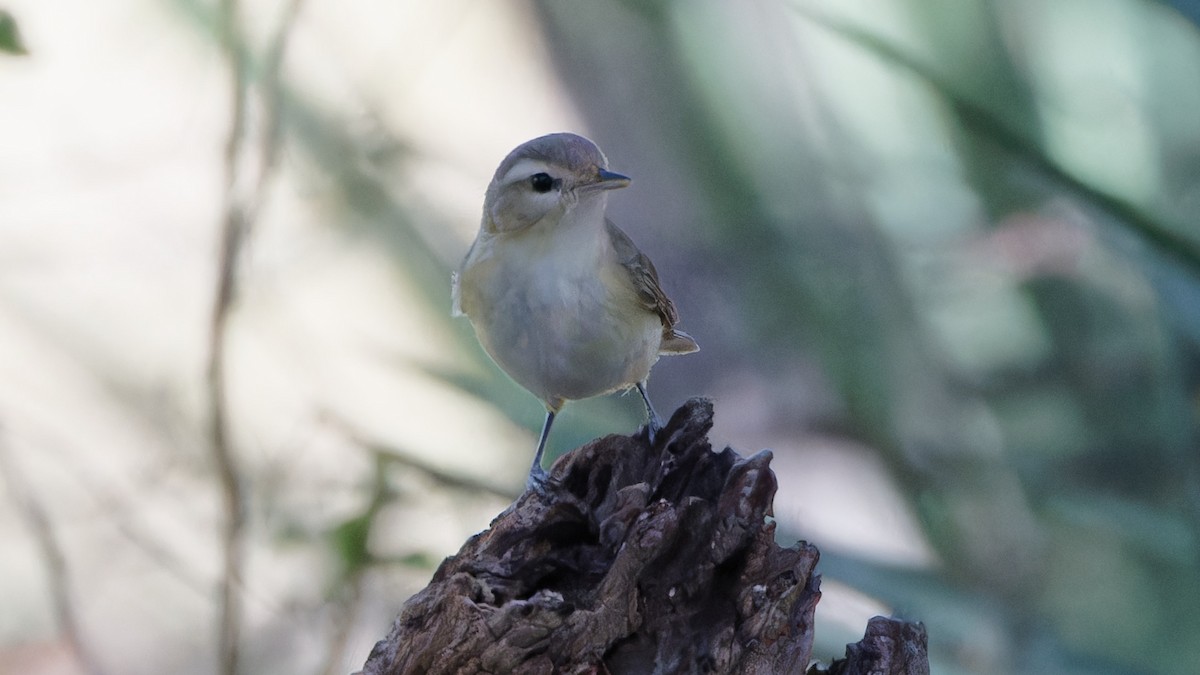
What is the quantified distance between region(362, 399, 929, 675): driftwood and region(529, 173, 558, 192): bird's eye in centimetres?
34

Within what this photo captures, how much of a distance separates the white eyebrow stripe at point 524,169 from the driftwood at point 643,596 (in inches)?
14.2

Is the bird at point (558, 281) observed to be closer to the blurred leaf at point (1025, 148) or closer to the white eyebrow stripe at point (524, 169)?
the white eyebrow stripe at point (524, 169)

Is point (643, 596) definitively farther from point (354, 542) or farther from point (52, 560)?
point (52, 560)

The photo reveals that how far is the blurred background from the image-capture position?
1900 millimetres

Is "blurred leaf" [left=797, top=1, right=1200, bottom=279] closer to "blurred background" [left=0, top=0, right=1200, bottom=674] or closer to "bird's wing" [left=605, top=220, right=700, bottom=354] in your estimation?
"blurred background" [left=0, top=0, right=1200, bottom=674]

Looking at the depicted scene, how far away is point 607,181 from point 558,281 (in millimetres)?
126

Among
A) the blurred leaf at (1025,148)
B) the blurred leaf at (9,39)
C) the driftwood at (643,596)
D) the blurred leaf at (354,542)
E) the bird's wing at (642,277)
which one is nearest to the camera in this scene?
the driftwood at (643,596)

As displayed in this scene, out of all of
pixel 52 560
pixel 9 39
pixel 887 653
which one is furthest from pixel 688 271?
pixel 52 560

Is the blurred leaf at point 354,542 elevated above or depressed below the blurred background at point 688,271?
below

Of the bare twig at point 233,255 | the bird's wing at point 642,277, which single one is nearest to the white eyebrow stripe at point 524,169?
the bird's wing at point 642,277

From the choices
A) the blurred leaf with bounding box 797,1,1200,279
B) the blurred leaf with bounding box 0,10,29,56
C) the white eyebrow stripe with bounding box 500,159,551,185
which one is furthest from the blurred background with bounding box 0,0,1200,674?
the blurred leaf with bounding box 0,10,29,56

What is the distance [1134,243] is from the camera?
1.91 metres

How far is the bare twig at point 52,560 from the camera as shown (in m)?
2.02

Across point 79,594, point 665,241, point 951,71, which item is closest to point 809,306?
point 665,241
